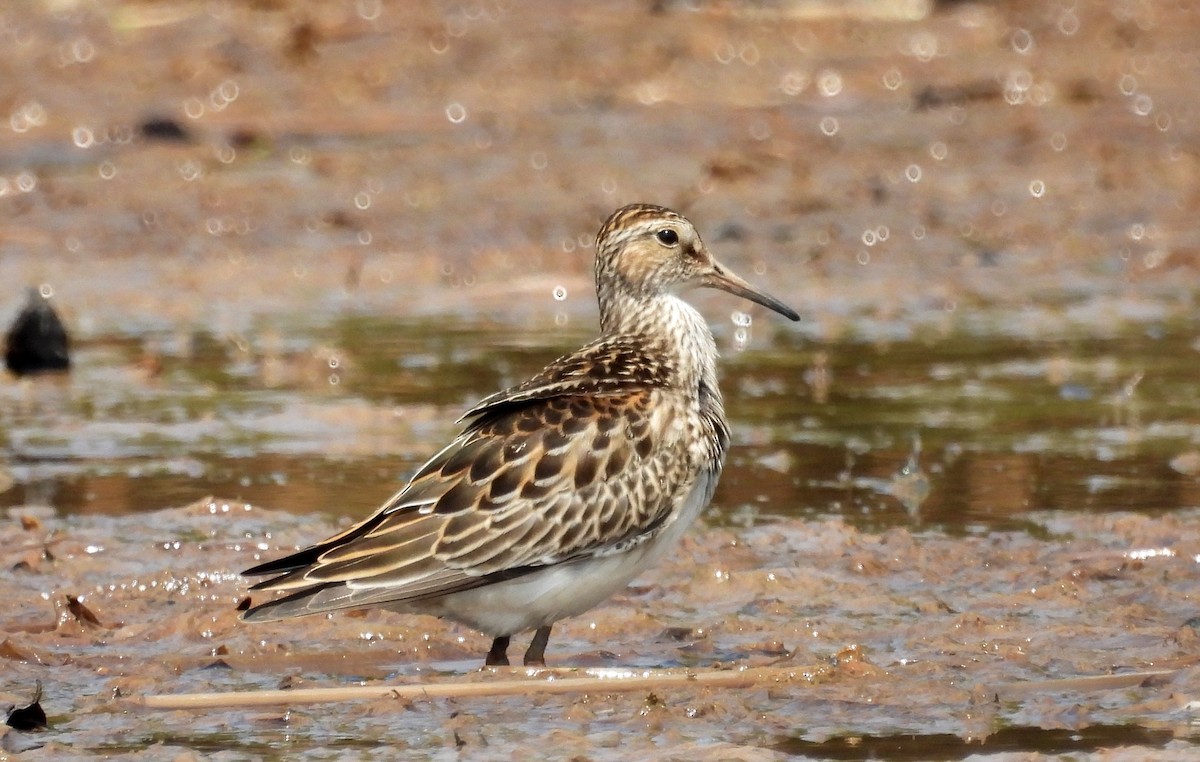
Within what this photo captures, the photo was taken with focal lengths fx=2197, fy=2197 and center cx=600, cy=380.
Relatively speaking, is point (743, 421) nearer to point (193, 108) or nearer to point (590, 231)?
point (590, 231)

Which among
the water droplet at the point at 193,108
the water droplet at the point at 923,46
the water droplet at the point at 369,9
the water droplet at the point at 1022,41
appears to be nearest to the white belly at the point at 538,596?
the water droplet at the point at 193,108

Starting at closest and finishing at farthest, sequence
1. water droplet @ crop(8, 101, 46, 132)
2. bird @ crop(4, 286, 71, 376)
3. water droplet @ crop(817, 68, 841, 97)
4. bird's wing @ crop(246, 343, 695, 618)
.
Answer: bird's wing @ crop(246, 343, 695, 618)
bird @ crop(4, 286, 71, 376)
water droplet @ crop(8, 101, 46, 132)
water droplet @ crop(817, 68, 841, 97)

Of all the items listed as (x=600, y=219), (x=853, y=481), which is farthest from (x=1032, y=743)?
(x=600, y=219)

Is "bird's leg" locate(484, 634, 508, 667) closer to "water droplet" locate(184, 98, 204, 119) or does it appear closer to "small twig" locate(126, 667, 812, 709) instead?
"small twig" locate(126, 667, 812, 709)

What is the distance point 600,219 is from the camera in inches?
605

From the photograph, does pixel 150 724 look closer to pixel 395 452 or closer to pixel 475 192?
pixel 395 452

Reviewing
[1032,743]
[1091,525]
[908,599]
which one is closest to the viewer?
[1032,743]

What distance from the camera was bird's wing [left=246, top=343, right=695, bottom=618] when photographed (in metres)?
6.43

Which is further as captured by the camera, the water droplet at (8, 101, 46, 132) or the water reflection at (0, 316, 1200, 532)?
the water droplet at (8, 101, 46, 132)

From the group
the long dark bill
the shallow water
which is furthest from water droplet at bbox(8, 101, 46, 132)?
the long dark bill

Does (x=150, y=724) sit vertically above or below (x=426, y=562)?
below

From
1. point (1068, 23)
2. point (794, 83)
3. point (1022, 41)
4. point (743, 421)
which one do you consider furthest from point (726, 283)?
point (1068, 23)

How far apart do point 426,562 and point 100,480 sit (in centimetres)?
350

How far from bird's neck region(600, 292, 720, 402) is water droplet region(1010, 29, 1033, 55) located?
12.6 m
